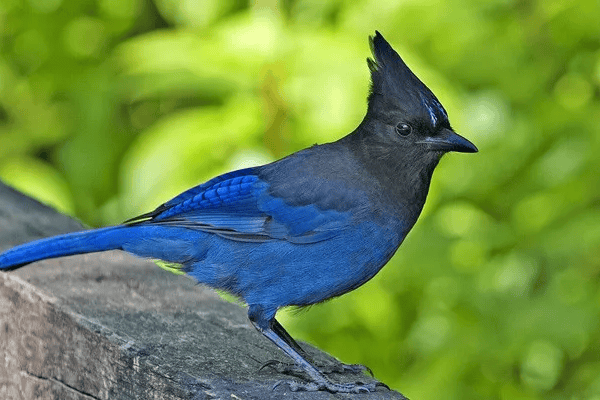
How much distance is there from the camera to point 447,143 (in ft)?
7.97

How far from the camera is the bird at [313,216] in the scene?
2.35 metres

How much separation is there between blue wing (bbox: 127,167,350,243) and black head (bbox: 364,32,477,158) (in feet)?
0.74

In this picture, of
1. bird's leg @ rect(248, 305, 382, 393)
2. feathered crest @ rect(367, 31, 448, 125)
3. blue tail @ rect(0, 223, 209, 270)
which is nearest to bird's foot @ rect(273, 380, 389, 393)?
bird's leg @ rect(248, 305, 382, 393)

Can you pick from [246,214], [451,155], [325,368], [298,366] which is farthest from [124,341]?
[451,155]

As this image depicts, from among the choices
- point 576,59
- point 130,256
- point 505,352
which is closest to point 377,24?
point 576,59

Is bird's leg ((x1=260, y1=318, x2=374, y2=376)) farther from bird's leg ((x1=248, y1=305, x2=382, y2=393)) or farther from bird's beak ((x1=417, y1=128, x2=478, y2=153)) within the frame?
bird's beak ((x1=417, y1=128, x2=478, y2=153))

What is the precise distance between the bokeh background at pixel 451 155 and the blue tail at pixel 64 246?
3.78 feet

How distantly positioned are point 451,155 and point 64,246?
1.67 meters

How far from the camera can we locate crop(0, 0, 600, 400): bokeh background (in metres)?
Answer: 3.32

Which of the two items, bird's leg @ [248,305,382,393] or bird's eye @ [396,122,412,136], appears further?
bird's eye @ [396,122,412,136]

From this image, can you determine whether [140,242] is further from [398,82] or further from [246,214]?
[398,82]

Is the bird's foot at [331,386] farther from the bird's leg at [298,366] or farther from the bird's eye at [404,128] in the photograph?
the bird's eye at [404,128]

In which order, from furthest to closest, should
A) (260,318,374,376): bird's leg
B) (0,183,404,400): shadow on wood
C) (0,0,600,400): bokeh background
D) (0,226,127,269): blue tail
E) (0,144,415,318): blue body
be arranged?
(0,0,600,400): bokeh background → (0,144,415,318): blue body → (0,226,127,269): blue tail → (260,318,374,376): bird's leg → (0,183,404,400): shadow on wood

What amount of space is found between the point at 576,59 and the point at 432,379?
118 cm
